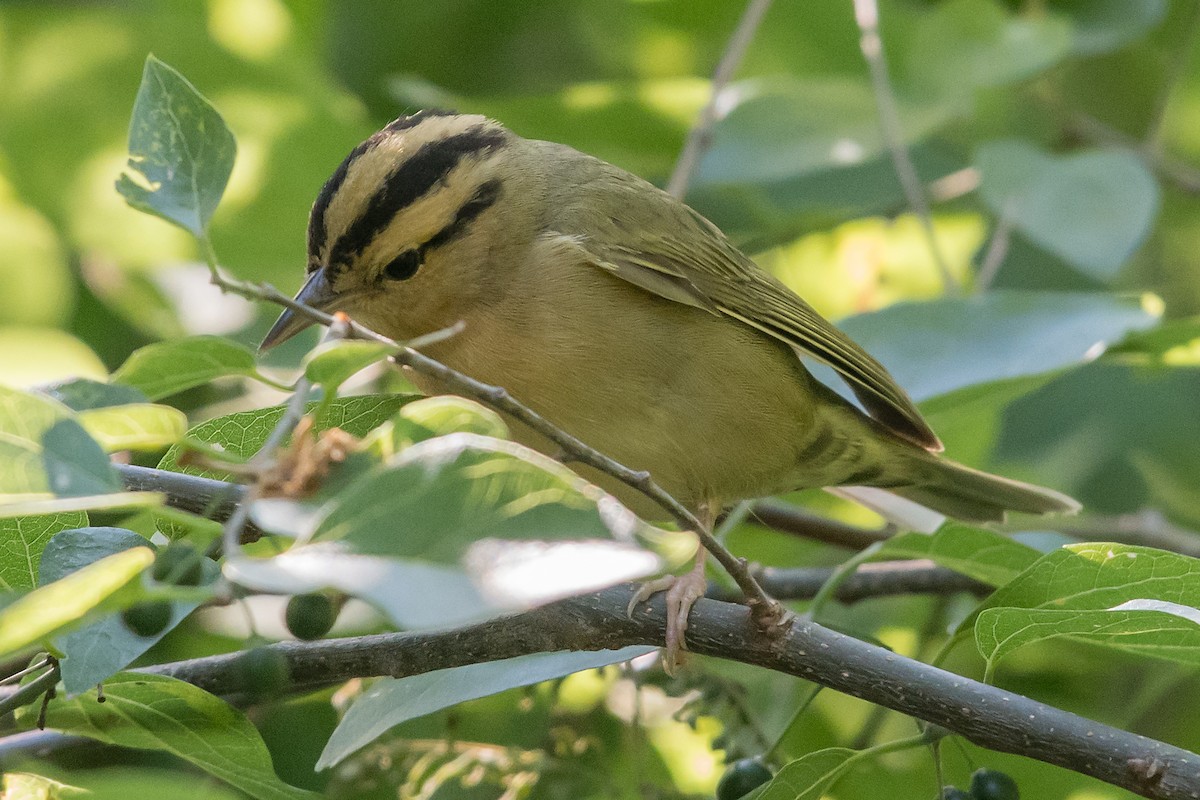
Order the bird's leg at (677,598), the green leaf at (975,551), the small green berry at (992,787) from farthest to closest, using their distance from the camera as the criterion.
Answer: the green leaf at (975,551)
the small green berry at (992,787)
the bird's leg at (677,598)

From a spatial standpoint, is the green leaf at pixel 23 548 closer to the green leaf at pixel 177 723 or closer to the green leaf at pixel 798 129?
the green leaf at pixel 177 723

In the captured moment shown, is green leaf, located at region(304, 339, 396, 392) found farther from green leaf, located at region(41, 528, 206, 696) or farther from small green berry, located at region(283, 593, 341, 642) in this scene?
small green berry, located at region(283, 593, 341, 642)

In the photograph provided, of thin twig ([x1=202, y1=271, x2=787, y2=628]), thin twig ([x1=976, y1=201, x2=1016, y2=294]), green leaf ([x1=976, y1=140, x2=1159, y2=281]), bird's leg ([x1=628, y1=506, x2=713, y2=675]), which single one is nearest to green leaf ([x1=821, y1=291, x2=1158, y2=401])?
green leaf ([x1=976, y1=140, x2=1159, y2=281])

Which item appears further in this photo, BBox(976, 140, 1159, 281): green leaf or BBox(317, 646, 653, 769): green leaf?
BBox(976, 140, 1159, 281): green leaf

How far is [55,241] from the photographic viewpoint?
16.8ft

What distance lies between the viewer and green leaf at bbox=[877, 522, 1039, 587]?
322cm

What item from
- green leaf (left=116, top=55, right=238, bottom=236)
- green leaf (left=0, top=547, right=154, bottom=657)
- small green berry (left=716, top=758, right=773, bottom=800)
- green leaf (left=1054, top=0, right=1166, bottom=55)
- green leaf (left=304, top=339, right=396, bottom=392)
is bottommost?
small green berry (left=716, top=758, right=773, bottom=800)

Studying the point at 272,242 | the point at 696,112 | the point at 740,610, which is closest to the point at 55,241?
the point at 272,242

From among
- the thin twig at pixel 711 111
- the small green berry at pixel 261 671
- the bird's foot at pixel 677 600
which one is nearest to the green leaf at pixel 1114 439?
the thin twig at pixel 711 111

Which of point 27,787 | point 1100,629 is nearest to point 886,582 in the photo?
point 1100,629

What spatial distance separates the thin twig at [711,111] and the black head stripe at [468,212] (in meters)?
0.71

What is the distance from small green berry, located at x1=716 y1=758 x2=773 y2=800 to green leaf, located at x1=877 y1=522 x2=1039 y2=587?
2.32 feet

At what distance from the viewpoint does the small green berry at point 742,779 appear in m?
2.97

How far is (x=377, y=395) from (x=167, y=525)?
0.47 m
